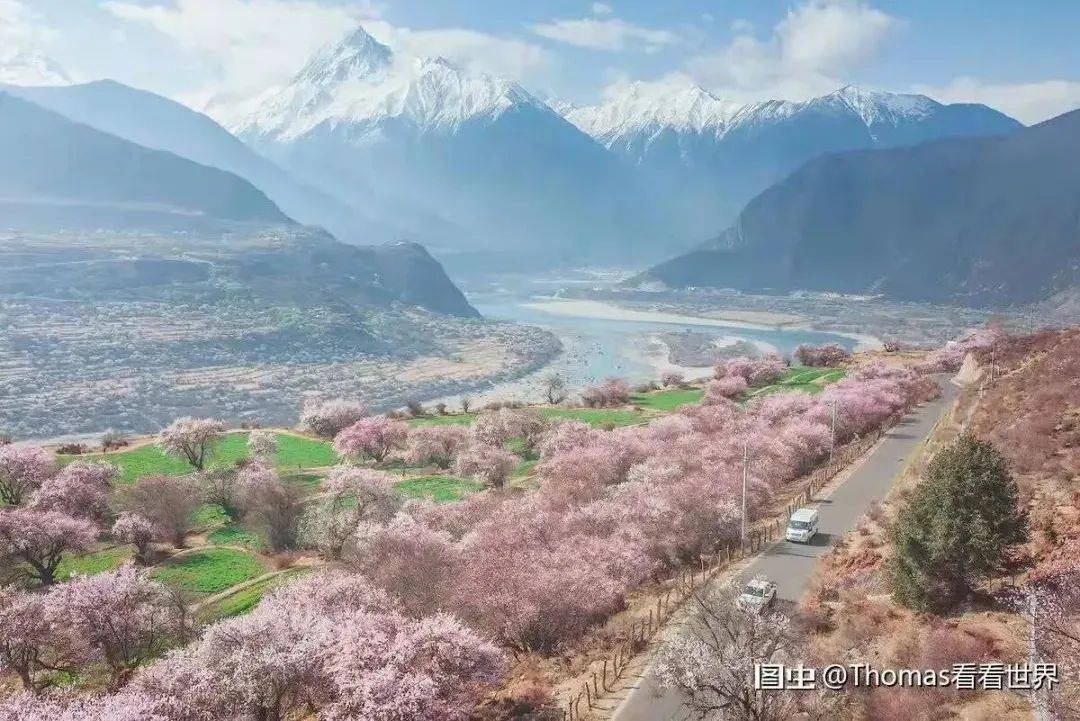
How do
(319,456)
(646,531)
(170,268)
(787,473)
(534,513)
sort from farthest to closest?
(170,268) → (319,456) → (787,473) → (534,513) → (646,531)

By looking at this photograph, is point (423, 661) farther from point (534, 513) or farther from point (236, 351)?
point (236, 351)

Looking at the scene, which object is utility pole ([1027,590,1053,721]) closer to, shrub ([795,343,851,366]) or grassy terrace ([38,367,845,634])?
grassy terrace ([38,367,845,634])

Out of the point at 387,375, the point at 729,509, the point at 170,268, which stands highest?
the point at 170,268

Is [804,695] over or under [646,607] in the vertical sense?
over

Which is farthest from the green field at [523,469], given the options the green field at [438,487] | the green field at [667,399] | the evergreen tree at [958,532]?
the evergreen tree at [958,532]

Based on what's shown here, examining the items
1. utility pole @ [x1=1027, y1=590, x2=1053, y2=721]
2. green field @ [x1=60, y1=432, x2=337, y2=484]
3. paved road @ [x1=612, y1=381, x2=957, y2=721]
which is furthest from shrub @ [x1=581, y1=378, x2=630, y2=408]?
utility pole @ [x1=1027, y1=590, x2=1053, y2=721]

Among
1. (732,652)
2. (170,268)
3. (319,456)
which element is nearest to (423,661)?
(732,652)

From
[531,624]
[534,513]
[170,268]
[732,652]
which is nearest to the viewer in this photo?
[732,652]

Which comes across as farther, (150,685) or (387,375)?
(387,375)
